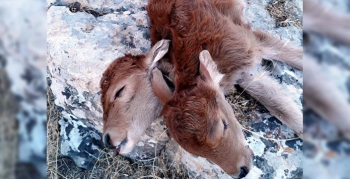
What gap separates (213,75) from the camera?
3.02 metres

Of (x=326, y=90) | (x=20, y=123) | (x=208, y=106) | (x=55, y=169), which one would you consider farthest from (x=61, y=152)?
(x=326, y=90)

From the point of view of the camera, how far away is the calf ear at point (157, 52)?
3.25 m

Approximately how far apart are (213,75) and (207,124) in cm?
44

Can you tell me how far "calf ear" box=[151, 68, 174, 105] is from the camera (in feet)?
10.3

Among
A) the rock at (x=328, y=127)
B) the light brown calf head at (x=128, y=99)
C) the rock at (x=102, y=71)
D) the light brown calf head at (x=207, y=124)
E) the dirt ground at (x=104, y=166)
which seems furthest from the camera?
the dirt ground at (x=104, y=166)

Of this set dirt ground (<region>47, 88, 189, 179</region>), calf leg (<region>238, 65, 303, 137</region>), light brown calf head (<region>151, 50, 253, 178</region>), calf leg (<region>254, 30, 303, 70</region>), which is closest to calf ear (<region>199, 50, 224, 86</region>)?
light brown calf head (<region>151, 50, 253, 178</region>)

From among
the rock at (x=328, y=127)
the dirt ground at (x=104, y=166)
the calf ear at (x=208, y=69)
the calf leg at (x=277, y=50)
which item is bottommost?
the dirt ground at (x=104, y=166)

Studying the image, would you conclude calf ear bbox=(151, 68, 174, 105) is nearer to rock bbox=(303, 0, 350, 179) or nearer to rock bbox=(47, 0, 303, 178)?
rock bbox=(47, 0, 303, 178)

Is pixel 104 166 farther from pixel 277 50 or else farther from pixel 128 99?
pixel 277 50

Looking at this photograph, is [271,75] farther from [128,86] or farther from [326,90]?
[326,90]

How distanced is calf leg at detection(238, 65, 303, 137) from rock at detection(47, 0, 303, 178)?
2.7 inches

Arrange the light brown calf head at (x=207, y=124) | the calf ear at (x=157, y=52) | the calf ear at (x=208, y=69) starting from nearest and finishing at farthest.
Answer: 1. the light brown calf head at (x=207, y=124)
2. the calf ear at (x=208, y=69)
3. the calf ear at (x=157, y=52)

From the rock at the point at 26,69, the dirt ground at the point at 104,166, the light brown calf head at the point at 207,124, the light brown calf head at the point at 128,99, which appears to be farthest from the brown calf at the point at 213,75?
the rock at the point at 26,69

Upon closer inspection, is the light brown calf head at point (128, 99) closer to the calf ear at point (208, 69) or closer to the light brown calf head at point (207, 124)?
the light brown calf head at point (207, 124)
